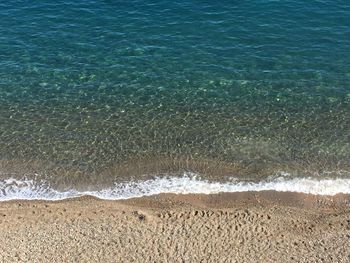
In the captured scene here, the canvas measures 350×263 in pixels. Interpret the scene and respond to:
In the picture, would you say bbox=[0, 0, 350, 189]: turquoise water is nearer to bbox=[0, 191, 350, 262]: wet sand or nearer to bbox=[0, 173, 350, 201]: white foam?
bbox=[0, 173, 350, 201]: white foam

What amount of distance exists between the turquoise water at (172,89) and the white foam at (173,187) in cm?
62

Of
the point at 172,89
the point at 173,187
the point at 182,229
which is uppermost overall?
the point at 172,89

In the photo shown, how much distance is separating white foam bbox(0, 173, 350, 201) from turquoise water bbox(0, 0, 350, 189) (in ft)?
2.04

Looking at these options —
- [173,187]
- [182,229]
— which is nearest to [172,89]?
[173,187]

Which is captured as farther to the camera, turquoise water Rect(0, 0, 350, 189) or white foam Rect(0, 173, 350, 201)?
turquoise water Rect(0, 0, 350, 189)

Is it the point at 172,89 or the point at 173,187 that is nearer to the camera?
the point at 173,187

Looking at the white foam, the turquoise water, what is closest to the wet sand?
the white foam

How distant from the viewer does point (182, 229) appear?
24203 mm

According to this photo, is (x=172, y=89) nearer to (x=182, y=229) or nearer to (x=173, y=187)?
(x=173, y=187)

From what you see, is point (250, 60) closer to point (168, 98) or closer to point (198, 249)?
point (168, 98)

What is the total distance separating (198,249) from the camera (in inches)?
909

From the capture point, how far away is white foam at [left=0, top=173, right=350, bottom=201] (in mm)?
27000

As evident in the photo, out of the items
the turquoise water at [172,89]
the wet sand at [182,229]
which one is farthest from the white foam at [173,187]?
the turquoise water at [172,89]

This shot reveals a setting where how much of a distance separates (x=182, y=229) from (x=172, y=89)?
12.3 meters
